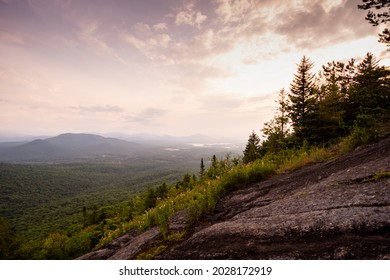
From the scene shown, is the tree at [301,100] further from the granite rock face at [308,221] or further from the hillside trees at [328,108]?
the granite rock face at [308,221]

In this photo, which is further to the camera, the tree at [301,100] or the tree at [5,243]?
the tree at [5,243]

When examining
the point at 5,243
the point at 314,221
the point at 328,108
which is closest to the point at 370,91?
the point at 328,108

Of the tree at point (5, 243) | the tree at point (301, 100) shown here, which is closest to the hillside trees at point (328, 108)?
the tree at point (301, 100)

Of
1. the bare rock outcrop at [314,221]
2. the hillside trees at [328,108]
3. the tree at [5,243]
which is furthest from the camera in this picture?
the tree at [5,243]

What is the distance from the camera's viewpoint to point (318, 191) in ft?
14.9

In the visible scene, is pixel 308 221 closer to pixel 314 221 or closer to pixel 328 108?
pixel 314 221

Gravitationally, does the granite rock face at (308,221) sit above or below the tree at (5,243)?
above

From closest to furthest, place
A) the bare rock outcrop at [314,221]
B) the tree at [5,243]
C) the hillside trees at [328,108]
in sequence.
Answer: the bare rock outcrop at [314,221]
the hillside trees at [328,108]
the tree at [5,243]

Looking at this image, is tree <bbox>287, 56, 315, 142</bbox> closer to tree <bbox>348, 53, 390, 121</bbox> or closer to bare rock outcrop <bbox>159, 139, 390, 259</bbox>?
tree <bbox>348, 53, 390, 121</bbox>

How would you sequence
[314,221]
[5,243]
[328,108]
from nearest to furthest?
[314,221] < [328,108] < [5,243]

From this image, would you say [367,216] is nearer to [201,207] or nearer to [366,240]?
[366,240]
